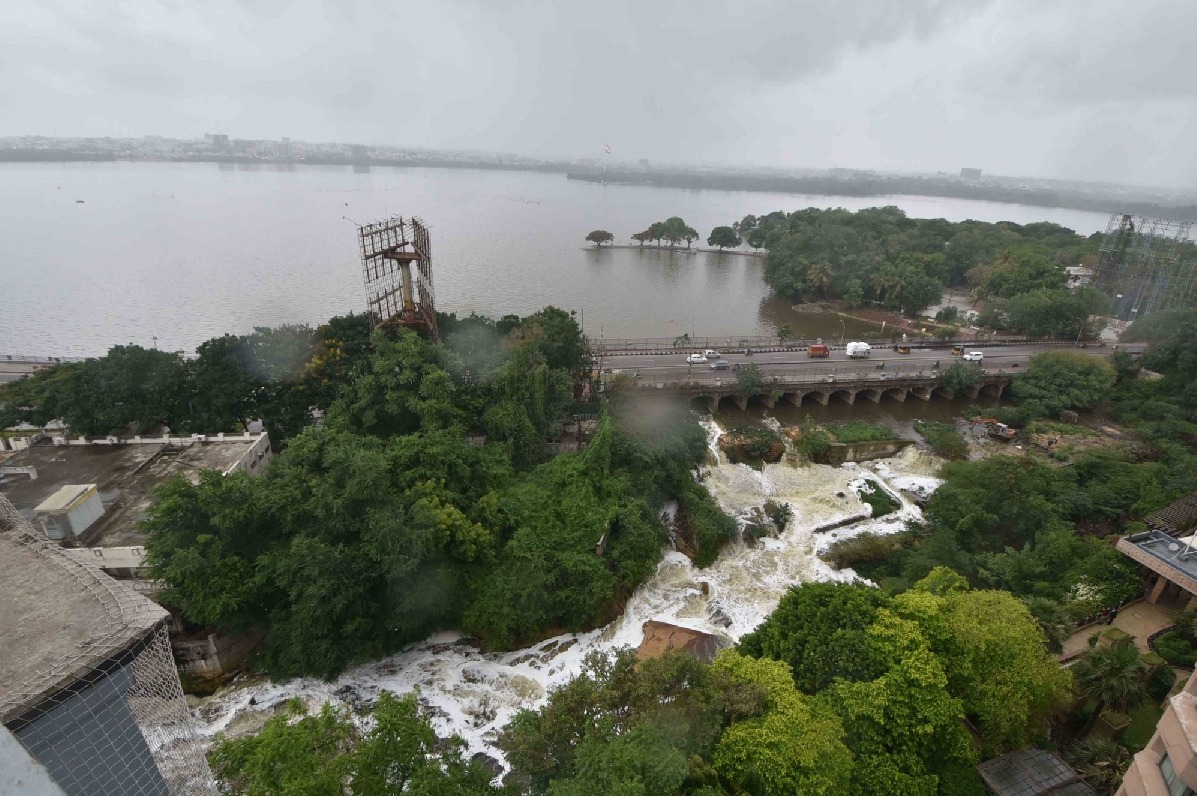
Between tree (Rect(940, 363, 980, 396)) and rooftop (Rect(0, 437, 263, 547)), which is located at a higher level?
rooftop (Rect(0, 437, 263, 547))

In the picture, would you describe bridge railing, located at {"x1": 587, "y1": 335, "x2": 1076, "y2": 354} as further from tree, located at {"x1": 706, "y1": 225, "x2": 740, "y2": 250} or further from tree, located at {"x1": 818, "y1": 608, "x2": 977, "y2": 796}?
tree, located at {"x1": 706, "y1": 225, "x2": 740, "y2": 250}

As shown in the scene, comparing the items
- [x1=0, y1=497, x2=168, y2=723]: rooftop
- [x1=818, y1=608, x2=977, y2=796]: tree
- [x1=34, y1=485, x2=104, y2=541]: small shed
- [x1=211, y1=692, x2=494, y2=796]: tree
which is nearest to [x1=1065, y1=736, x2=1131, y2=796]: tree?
[x1=818, y1=608, x2=977, y2=796]: tree

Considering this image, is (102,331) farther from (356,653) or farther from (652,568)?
(652,568)

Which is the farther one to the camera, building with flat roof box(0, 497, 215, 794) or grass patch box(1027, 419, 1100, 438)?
grass patch box(1027, 419, 1100, 438)

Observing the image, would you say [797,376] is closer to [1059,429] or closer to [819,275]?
[1059,429]

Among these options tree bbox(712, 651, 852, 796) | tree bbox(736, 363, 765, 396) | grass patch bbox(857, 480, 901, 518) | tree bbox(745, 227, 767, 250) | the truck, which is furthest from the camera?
tree bbox(745, 227, 767, 250)

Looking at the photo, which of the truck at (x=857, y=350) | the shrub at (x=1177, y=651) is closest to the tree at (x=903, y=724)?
the shrub at (x=1177, y=651)

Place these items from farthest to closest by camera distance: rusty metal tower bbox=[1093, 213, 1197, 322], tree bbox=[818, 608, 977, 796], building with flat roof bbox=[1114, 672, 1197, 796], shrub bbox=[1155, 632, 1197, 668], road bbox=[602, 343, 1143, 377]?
rusty metal tower bbox=[1093, 213, 1197, 322] < road bbox=[602, 343, 1143, 377] < shrub bbox=[1155, 632, 1197, 668] < tree bbox=[818, 608, 977, 796] < building with flat roof bbox=[1114, 672, 1197, 796]
